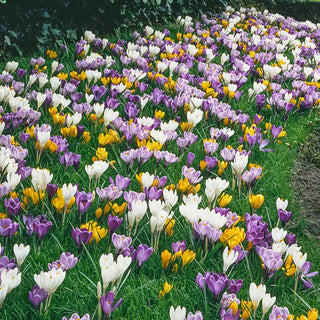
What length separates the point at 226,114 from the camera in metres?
3.75

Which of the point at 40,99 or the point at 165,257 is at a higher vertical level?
the point at 165,257

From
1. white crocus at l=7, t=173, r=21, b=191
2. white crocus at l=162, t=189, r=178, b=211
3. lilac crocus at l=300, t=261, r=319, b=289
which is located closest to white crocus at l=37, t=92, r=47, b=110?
white crocus at l=7, t=173, r=21, b=191

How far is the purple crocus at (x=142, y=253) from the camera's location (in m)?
1.98

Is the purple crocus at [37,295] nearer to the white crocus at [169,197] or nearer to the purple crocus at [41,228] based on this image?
the purple crocus at [41,228]

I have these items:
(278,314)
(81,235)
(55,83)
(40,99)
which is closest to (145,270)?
(81,235)

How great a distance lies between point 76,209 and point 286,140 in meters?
2.16

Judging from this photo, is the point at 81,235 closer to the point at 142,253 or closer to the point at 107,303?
the point at 142,253

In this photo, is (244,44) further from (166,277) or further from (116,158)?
(166,277)

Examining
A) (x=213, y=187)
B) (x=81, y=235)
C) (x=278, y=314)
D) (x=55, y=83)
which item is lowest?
(x=55, y=83)

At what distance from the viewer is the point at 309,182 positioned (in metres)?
3.37

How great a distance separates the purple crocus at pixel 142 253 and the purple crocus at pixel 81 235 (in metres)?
0.25

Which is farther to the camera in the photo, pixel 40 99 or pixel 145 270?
pixel 40 99

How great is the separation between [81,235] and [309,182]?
1.99 metres

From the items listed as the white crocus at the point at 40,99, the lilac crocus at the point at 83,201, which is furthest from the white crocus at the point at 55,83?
the lilac crocus at the point at 83,201
